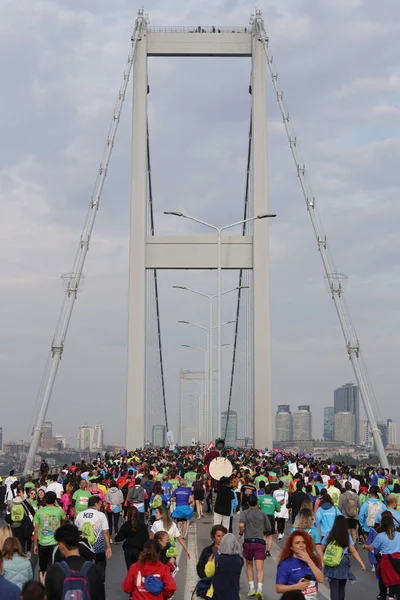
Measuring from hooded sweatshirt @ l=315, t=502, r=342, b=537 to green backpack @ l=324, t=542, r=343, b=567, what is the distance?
189cm

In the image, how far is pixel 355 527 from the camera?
1658cm

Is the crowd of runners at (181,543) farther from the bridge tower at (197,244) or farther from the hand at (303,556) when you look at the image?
the bridge tower at (197,244)

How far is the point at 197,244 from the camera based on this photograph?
49.0 m

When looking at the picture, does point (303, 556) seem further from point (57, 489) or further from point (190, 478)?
point (190, 478)

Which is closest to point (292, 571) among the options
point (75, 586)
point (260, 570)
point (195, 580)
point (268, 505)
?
point (75, 586)

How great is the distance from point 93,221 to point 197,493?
2600cm

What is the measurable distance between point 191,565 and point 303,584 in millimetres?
7740

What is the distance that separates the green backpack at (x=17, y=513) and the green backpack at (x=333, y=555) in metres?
5.14

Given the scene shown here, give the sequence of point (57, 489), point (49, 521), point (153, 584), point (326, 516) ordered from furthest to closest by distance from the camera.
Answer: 1. point (57, 489)
2. point (326, 516)
3. point (49, 521)
4. point (153, 584)

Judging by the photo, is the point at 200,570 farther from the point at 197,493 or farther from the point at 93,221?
the point at 93,221

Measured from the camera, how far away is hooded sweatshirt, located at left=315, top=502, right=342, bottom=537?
12.2 metres

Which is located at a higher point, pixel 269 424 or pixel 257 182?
pixel 257 182

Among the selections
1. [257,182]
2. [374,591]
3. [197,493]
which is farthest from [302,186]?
[374,591]

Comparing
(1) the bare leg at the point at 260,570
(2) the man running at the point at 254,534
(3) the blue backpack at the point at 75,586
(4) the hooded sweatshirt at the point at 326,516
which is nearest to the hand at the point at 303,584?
→ (3) the blue backpack at the point at 75,586
